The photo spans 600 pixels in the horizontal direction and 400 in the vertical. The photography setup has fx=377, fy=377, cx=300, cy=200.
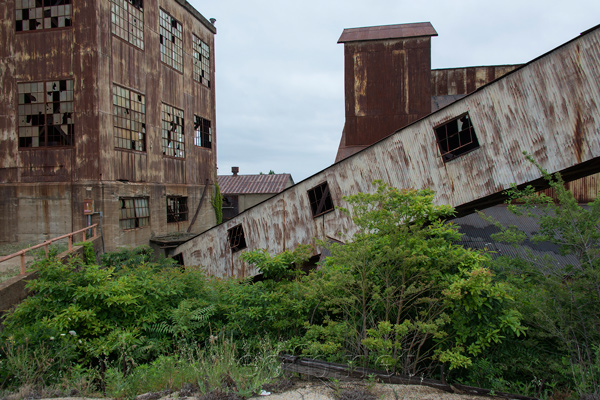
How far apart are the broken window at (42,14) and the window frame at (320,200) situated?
1109 cm

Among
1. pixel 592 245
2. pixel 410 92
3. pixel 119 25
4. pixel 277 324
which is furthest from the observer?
pixel 410 92

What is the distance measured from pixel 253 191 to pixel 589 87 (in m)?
26.7

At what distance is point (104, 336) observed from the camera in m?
7.05

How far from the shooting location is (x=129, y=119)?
1576 centimetres

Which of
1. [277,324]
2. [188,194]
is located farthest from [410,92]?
[277,324]

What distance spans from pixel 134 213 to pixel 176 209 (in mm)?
3492

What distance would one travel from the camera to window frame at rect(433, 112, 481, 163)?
9906 millimetres

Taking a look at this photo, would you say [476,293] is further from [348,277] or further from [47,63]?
[47,63]

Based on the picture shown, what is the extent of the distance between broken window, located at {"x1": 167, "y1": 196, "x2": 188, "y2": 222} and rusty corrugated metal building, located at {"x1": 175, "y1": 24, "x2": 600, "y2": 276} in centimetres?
525

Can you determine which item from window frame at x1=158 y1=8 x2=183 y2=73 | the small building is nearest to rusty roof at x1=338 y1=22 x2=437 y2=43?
window frame at x1=158 y1=8 x2=183 y2=73

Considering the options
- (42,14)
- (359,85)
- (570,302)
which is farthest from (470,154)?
(42,14)

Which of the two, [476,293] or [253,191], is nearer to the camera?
[476,293]

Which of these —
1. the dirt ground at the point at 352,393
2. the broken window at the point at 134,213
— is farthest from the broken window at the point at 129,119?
the dirt ground at the point at 352,393

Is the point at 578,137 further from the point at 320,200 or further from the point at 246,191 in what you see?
the point at 246,191
